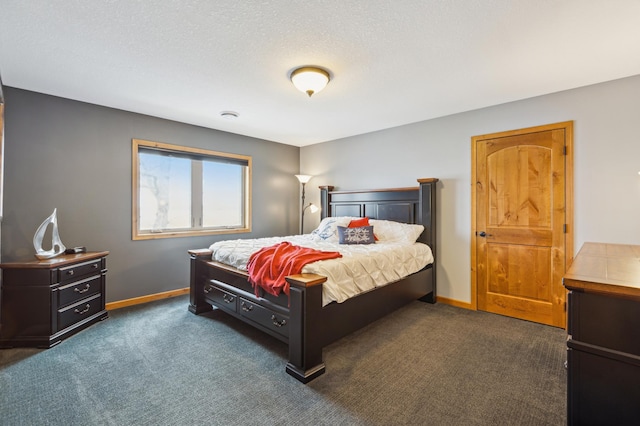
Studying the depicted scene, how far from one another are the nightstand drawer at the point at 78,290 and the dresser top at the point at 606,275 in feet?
12.2

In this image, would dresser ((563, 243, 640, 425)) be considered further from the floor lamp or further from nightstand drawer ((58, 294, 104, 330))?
the floor lamp

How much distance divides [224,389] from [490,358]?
210 cm

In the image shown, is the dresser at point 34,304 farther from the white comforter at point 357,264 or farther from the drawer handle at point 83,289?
the white comforter at point 357,264

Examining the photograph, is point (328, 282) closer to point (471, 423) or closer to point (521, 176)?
point (471, 423)

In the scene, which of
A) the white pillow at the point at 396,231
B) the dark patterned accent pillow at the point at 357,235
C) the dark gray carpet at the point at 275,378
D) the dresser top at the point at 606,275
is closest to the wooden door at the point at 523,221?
the dark gray carpet at the point at 275,378

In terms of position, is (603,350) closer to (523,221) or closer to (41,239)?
(523,221)

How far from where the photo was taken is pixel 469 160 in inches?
140

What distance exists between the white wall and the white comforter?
0.53 metres

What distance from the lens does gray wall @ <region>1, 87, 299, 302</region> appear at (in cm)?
293

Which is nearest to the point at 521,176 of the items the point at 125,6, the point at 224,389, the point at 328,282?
the point at 328,282

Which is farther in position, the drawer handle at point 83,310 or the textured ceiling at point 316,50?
the drawer handle at point 83,310

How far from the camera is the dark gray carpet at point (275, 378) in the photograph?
1705mm

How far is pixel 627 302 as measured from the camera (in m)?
1.07

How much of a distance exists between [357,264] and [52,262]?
275 cm
